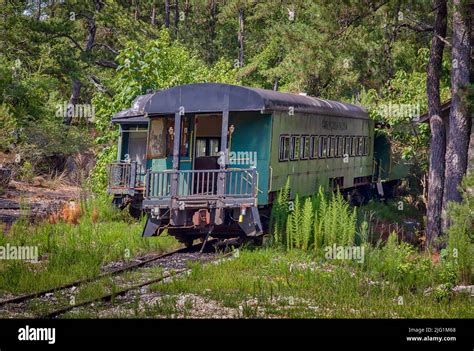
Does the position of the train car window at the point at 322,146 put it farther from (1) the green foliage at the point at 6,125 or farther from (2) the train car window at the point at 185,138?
(1) the green foliage at the point at 6,125

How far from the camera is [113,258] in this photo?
16078 millimetres

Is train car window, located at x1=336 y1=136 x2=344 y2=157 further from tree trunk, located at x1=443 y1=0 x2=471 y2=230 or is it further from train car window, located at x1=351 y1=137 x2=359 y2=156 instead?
tree trunk, located at x1=443 y1=0 x2=471 y2=230

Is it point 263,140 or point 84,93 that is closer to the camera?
point 263,140

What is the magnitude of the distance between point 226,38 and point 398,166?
26730mm

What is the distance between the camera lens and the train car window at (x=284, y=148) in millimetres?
18438

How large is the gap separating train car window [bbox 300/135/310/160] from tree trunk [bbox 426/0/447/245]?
3.05m

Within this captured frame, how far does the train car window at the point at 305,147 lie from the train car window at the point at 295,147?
338 mm

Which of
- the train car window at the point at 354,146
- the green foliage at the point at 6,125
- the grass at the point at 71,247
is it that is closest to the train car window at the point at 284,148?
the grass at the point at 71,247

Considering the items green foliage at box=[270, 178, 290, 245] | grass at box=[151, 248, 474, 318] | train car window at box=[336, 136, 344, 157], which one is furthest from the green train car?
train car window at box=[336, 136, 344, 157]

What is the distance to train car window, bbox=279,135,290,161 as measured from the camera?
18.4 m

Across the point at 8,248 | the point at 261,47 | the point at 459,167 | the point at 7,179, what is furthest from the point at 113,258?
the point at 261,47

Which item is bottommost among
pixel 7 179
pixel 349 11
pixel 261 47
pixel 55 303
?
pixel 55 303

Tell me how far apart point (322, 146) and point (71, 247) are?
27.5ft
